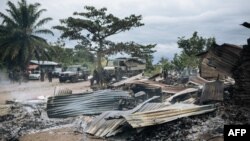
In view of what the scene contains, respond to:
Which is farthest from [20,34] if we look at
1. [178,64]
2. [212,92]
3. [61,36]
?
[212,92]

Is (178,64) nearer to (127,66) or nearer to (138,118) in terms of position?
(127,66)

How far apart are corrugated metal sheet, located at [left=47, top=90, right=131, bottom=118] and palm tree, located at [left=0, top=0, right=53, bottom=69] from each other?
79.5 feet

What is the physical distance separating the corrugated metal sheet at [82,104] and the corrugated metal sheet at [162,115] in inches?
165

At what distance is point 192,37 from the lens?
49531mm

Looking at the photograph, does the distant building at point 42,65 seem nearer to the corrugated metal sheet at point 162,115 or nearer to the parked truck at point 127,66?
the parked truck at point 127,66

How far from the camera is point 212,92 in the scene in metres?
14.2

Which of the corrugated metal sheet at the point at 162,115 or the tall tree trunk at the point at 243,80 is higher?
the tall tree trunk at the point at 243,80

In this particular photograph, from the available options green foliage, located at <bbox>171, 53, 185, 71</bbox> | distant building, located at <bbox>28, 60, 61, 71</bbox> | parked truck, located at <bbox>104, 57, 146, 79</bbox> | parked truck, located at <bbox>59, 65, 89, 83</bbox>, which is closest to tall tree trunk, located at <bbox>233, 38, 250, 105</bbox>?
parked truck, located at <bbox>104, 57, 146, 79</bbox>

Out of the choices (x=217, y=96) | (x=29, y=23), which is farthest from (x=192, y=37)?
(x=217, y=96)

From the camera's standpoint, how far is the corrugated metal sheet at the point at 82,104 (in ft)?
48.3

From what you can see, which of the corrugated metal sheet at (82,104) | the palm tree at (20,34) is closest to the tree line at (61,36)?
the palm tree at (20,34)

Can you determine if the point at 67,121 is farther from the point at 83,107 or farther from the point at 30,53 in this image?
the point at 30,53

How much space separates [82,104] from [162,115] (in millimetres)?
5409

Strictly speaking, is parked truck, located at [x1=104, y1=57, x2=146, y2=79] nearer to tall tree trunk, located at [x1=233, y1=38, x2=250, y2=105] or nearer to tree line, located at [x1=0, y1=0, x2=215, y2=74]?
tree line, located at [x1=0, y1=0, x2=215, y2=74]
